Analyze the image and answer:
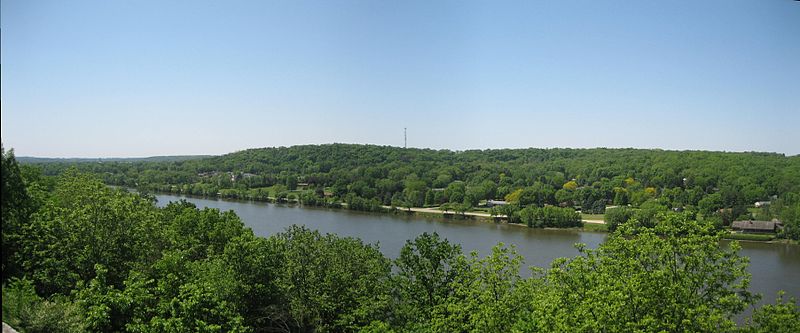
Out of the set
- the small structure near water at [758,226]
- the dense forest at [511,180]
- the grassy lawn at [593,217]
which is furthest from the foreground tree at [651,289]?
the grassy lawn at [593,217]

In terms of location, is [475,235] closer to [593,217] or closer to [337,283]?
[593,217]

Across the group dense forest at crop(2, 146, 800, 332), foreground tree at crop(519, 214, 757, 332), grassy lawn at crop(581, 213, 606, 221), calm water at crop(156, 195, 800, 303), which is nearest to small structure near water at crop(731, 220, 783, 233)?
calm water at crop(156, 195, 800, 303)

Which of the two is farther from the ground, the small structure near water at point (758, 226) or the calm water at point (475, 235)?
the small structure near water at point (758, 226)

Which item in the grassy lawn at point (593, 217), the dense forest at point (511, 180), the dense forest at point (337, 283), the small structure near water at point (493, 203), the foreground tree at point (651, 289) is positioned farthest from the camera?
the small structure near water at point (493, 203)

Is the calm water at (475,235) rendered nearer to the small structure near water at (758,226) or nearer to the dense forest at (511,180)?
the small structure near water at (758,226)

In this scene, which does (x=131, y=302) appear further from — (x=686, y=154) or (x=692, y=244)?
(x=686, y=154)

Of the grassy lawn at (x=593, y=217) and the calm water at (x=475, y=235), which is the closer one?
the calm water at (x=475, y=235)

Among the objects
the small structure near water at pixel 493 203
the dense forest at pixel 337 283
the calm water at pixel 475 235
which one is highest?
the dense forest at pixel 337 283

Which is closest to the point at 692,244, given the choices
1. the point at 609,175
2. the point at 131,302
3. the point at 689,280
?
the point at 689,280
